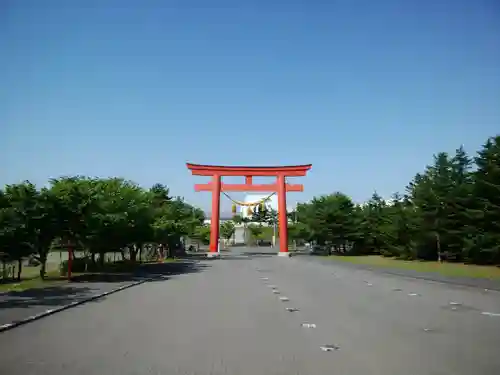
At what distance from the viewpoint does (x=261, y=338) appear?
365 inches

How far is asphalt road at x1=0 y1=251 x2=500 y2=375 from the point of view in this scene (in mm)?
7086

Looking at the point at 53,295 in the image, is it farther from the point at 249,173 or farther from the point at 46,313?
the point at 249,173

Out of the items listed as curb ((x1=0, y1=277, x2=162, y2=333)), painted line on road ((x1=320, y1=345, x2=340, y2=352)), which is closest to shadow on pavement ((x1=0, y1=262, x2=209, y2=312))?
curb ((x1=0, y1=277, x2=162, y2=333))

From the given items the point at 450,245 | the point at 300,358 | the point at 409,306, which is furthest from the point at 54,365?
the point at 450,245

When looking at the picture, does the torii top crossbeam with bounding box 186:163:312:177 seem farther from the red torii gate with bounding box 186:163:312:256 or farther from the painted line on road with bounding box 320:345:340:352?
the painted line on road with bounding box 320:345:340:352

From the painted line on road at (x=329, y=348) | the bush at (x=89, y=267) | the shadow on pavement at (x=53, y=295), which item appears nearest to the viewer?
the painted line on road at (x=329, y=348)

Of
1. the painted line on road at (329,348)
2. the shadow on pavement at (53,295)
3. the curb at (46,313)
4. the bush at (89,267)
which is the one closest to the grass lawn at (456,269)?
the shadow on pavement at (53,295)

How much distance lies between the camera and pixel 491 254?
35.3 meters

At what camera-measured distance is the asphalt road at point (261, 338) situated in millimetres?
7086

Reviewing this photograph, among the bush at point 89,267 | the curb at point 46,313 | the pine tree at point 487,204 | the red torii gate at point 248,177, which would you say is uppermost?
the red torii gate at point 248,177

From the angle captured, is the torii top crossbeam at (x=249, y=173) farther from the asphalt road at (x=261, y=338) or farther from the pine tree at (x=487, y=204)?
the asphalt road at (x=261, y=338)

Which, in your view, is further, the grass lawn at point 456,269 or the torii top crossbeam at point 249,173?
the torii top crossbeam at point 249,173

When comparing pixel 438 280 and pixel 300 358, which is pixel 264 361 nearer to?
pixel 300 358

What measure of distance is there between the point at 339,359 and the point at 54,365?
A: 4013 millimetres
